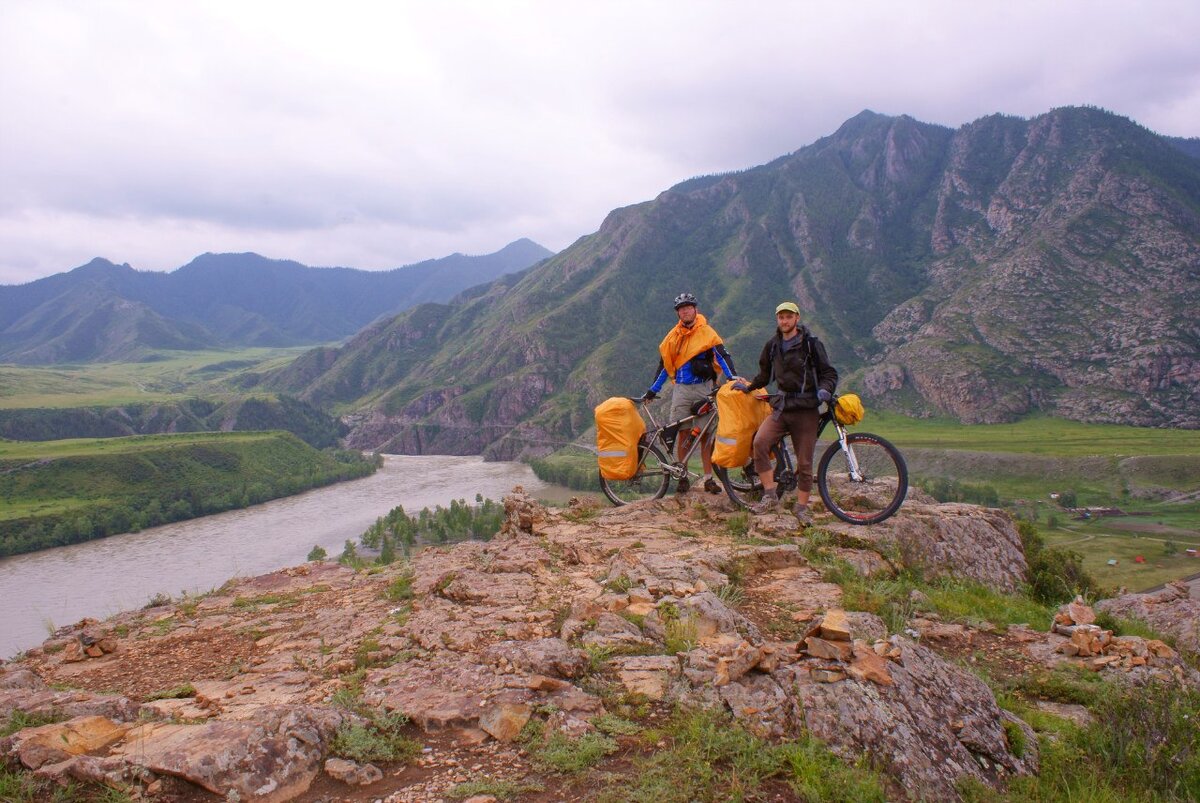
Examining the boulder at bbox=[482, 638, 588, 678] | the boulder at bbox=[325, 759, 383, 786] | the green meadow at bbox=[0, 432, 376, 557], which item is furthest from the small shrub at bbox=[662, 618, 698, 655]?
the green meadow at bbox=[0, 432, 376, 557]

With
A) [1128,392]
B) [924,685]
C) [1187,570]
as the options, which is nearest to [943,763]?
[924,685]

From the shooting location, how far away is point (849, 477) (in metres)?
8.56

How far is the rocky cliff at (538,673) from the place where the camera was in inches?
147

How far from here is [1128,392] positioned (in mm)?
119062

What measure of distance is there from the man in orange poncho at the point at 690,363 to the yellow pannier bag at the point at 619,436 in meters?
0.49

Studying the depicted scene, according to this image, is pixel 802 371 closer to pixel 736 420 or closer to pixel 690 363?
pixel 736 420

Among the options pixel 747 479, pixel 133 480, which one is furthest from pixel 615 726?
pixel 133 480

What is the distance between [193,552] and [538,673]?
77.5 metres

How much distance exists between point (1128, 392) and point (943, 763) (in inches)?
5890

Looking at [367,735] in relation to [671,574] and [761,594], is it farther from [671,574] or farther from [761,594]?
[761,594]

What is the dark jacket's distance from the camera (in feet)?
25.7

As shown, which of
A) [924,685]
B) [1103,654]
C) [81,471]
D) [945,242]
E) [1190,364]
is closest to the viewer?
[924,685]

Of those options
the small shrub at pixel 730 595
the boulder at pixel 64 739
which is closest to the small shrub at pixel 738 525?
the small shrub at pixel 730 595

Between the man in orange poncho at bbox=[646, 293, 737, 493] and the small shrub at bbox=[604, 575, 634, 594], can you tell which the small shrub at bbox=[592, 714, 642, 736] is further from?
the man in orange poncho at bbox=[646, 293, 737, 493]
